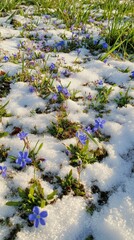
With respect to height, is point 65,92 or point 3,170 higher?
point 65,92

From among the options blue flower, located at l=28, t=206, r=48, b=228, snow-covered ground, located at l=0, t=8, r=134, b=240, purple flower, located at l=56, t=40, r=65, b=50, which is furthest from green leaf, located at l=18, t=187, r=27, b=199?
purple flower, located at l=56, t=40, r=65, b=50

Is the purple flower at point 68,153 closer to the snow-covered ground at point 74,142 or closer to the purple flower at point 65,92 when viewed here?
the snow-covered ground at point 74,142

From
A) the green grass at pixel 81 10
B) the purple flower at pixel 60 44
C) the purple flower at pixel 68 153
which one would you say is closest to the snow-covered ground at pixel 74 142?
the purple flower at pixel 68 153

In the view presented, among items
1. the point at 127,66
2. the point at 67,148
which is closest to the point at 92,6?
the point at 127,66

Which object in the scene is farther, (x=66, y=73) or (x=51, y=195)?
(x=66, y=73)

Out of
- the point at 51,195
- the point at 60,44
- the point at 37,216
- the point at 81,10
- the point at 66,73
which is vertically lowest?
the point at 51,195

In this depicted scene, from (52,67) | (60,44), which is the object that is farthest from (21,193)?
(60,44)

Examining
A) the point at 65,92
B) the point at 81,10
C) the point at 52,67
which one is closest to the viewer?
the point at 65,92

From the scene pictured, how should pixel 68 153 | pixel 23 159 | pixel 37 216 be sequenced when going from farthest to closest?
1. pixel 68 153
2. pixel 23 159
3. pixel 37 216

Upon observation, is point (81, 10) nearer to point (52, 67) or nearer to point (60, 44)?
point (60, 44)
